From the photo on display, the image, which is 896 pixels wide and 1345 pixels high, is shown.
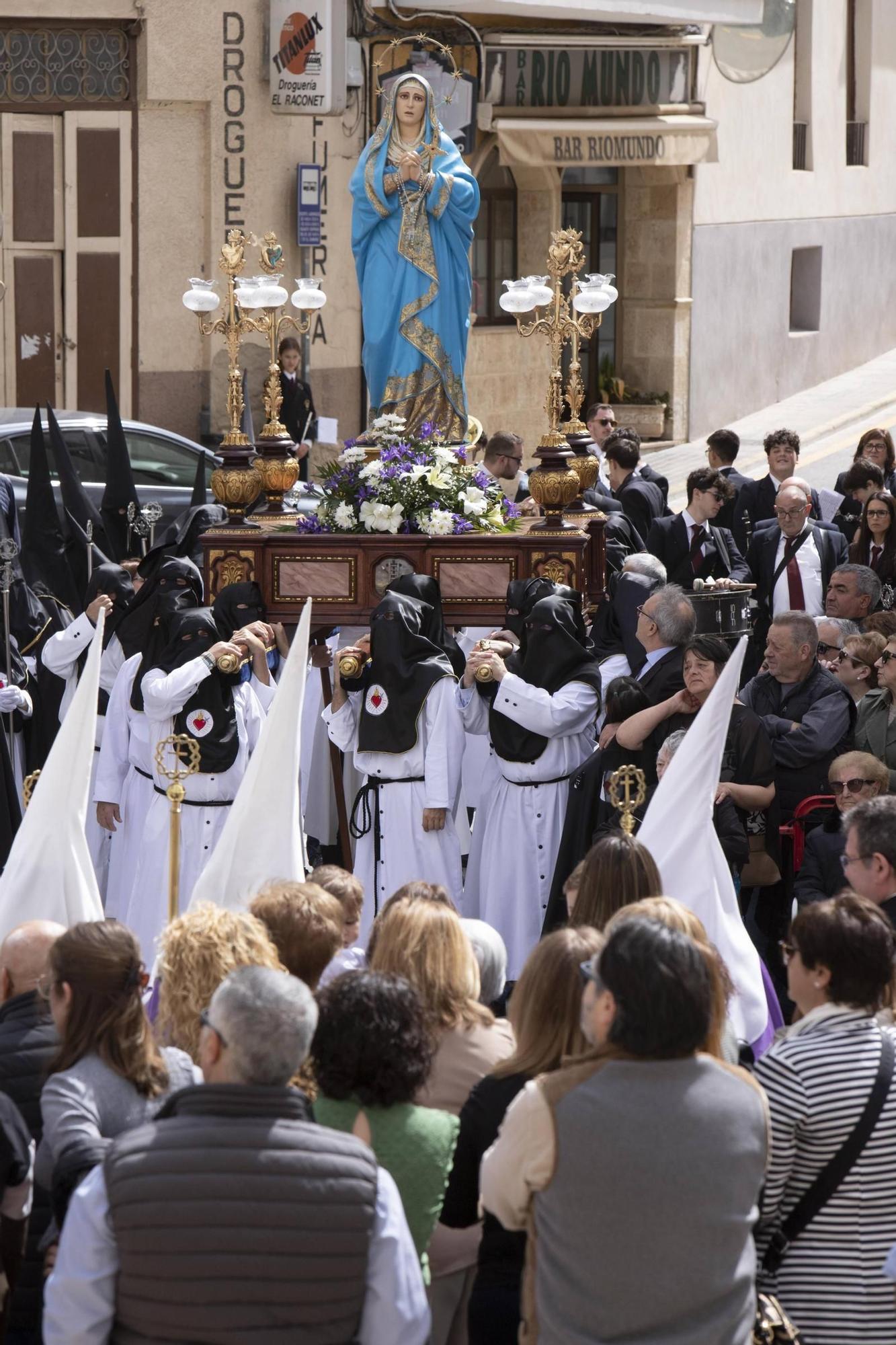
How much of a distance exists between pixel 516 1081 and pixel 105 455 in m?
11.0

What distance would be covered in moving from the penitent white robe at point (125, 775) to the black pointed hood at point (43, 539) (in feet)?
5.39

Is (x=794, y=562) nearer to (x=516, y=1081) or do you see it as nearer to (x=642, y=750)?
(x=642, y=750)

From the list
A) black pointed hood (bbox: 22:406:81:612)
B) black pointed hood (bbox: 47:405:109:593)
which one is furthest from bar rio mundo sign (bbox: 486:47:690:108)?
black pointed hood (bbox: 22:406:81:612)

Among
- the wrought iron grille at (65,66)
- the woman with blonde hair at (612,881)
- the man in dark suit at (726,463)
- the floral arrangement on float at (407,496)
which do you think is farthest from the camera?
the wrought iron grille at (65,66)

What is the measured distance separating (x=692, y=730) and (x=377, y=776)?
2.80m

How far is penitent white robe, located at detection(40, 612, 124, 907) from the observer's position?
894 centimetres

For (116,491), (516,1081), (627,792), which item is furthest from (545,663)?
(516,1081)

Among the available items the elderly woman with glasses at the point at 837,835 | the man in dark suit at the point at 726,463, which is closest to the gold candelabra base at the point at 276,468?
the man in dark suit at the point at 726,463

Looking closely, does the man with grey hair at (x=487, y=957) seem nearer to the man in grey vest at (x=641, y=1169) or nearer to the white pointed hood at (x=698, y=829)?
the white pointed hood at (x=698, y=829)

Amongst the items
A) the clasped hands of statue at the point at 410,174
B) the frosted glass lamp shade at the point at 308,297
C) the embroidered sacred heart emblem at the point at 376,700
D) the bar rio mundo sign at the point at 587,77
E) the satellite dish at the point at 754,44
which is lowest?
the embroidered sacred heart emblem at the point at 376,700

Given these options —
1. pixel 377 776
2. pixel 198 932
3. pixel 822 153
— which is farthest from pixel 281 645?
pixel 822 153

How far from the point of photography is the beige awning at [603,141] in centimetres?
1956

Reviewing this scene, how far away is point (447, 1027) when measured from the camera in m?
4.63

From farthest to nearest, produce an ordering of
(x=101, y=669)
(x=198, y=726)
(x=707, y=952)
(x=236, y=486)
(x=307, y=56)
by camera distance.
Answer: (x=307, y=56) < (x=236, y=486) < (x=101, y=669) < (x=198, y=726) < (x=707, y=952)
